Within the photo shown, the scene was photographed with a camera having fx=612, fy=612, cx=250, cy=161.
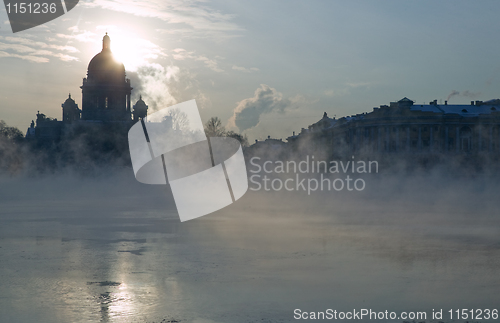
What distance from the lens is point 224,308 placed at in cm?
985

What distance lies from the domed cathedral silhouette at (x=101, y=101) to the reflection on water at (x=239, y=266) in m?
63.7

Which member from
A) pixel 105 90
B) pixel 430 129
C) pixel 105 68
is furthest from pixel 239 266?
pixel 105 68

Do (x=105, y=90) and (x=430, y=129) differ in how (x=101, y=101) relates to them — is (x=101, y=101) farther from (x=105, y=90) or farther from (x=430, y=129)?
(x=430, y=129)

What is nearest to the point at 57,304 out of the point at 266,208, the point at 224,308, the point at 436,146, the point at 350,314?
the point at 224,308

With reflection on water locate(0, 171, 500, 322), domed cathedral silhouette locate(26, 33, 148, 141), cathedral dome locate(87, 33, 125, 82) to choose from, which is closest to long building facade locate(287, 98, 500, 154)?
domed cathedral silhouette locate(26, 33, 148, 141)

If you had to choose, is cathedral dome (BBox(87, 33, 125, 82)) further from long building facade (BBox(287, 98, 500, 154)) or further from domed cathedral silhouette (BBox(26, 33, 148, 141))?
long building facade (BBox(287, 98, 500, 154))

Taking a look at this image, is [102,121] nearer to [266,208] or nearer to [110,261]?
[266,208]

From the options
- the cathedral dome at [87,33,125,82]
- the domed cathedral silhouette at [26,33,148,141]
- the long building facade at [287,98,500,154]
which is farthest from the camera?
the cathedral dome at [87,33,125,82]

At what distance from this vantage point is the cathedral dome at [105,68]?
8594 cm

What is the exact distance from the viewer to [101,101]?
87.1 m

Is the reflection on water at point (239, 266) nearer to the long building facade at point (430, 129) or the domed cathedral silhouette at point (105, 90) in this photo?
the long building facade at point (430, 129)

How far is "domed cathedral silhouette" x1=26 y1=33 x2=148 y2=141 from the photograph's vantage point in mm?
85500

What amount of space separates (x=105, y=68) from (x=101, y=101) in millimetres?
4702

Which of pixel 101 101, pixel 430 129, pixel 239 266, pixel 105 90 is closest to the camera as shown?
pixel 239 266
